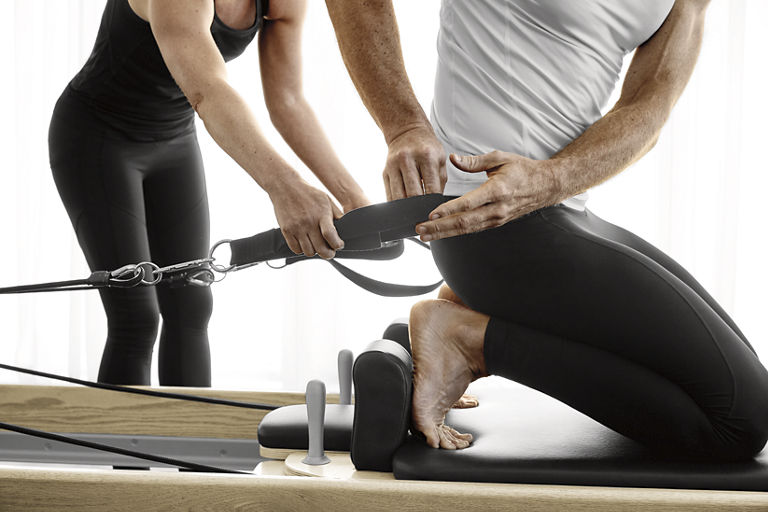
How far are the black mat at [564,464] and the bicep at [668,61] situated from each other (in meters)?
0.47

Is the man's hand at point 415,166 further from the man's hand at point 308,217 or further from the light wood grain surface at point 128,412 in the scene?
the light wood grain surface at point 128,412

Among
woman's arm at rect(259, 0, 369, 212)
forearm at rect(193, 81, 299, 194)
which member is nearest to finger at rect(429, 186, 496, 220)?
forearm at rect(193, 81, 299, 194)

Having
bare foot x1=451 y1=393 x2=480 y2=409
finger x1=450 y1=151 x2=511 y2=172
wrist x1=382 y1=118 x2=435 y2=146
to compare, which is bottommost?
bare foot x1=451 y1=393 x2=480 y2=409

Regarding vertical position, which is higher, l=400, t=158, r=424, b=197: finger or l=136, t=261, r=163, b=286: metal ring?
l=400, t=158, r=424, b=197: finger

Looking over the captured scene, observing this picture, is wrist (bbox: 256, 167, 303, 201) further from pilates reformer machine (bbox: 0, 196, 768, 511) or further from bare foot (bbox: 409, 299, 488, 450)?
bare foot (bbox: 409, 299, 488, 450)

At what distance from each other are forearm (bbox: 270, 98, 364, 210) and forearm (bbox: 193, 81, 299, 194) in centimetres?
30

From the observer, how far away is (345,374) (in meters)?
1.21

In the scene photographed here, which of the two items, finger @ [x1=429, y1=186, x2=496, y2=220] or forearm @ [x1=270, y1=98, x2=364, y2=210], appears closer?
finger @ [x1=429, y1=186, x2=496, y2=220]

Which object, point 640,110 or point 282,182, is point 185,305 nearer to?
point 282,182

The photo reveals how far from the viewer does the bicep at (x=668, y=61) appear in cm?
100

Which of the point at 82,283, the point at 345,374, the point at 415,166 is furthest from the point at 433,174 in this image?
the point at 82,283

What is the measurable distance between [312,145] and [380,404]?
60cm

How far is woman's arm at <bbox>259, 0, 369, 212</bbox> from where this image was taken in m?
1.31

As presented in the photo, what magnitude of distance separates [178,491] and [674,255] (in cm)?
242
